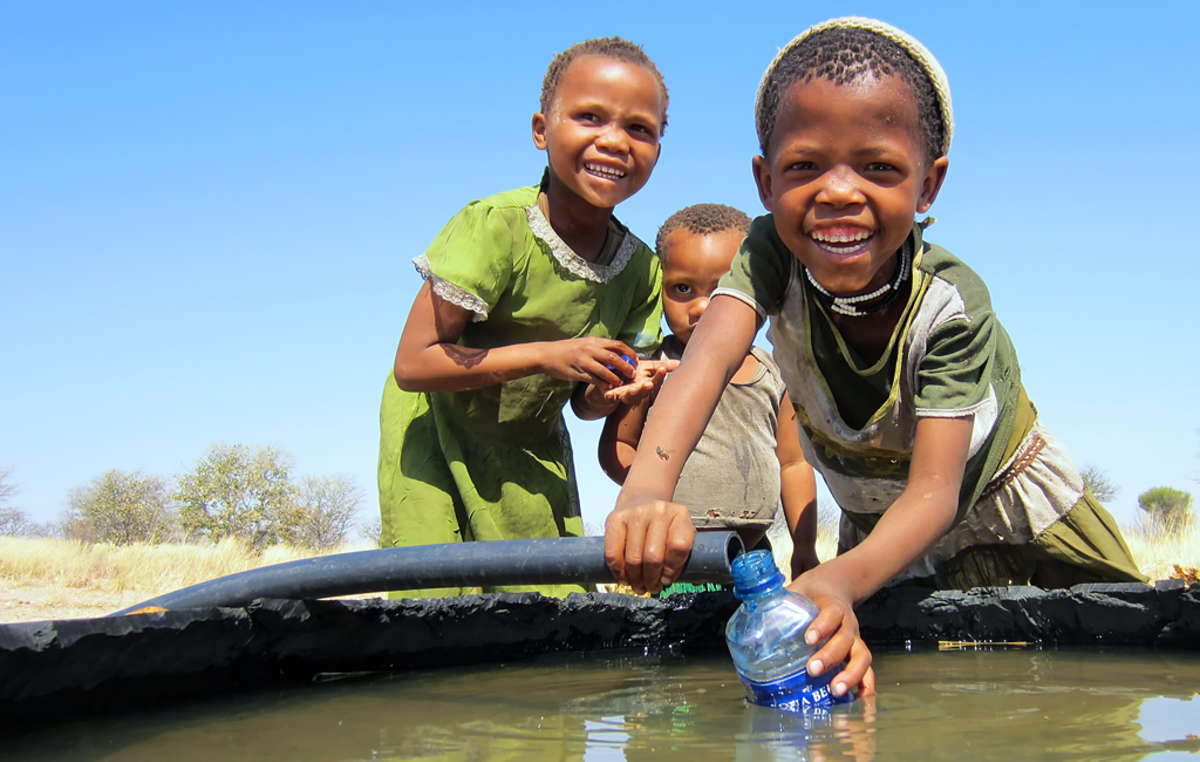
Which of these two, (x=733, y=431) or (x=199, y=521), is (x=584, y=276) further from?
(x=199, y=521)

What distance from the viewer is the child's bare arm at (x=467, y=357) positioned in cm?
299

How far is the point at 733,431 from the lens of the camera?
3.92 meters

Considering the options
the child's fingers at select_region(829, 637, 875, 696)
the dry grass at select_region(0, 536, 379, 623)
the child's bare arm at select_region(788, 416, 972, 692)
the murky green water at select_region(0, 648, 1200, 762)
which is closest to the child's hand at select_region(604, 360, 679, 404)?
the murky green water at select_region(0, 648, 1200, 762)

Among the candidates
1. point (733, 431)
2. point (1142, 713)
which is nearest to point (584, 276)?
point (733, 431)

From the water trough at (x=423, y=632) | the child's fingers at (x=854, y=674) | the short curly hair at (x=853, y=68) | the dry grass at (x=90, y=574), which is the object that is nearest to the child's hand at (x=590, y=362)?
the water trough at (x=423, y=632)

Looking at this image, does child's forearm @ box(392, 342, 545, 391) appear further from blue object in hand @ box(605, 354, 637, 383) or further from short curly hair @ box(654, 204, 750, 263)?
short curly hair @ box(654, 204, 750, 263)

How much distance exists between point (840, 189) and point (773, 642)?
91 cm

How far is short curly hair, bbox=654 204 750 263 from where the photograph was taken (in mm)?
3785

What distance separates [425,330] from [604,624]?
41.2 inches

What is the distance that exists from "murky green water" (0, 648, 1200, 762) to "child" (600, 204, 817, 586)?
4.67 ft

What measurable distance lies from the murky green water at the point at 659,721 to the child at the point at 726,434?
142 cm

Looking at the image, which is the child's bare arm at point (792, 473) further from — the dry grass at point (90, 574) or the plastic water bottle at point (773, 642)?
the dry grass at point (90, 574)

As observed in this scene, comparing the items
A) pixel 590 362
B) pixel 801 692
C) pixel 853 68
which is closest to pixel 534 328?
pixel 590 362

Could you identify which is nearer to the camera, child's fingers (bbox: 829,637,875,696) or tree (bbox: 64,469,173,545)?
child's fingers (bbox: 829,637,875,696)
